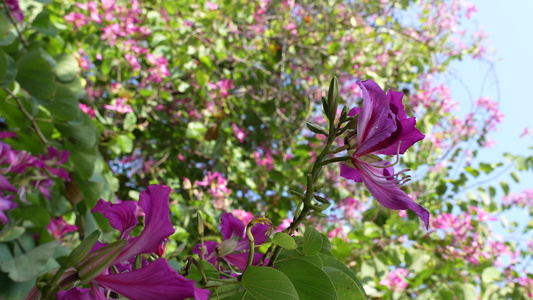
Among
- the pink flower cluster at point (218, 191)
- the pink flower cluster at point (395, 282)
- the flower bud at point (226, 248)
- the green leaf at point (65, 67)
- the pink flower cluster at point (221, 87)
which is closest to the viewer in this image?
the flower bud at point (226, 248)

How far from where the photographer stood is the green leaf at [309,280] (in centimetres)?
33

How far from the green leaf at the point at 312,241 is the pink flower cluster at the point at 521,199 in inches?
126

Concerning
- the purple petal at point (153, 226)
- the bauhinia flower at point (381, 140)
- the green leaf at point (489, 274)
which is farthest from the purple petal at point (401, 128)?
the green leaf at point (489, 274)

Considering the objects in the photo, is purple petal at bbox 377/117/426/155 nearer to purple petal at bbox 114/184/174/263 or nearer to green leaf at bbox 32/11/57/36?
purple petal at bbox 114/184/174/263

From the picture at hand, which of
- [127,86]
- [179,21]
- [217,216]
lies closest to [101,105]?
[127,86]

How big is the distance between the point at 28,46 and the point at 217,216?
1.25 m

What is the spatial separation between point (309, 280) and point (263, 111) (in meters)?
2.78

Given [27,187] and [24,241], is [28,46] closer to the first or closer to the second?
[27,187]

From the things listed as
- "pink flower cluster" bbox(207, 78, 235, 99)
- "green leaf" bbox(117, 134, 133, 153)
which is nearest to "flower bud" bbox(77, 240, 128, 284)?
"green leaf" bbox(117, 134, 133, 153)

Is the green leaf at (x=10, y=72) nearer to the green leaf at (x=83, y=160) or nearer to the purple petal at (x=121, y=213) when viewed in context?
the green leaf at (x=83, y=160)

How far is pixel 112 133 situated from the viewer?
253 cm

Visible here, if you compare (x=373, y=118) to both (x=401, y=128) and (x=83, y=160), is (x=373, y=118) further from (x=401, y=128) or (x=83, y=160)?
(x=83, y=160)

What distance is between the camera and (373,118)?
0.37 m

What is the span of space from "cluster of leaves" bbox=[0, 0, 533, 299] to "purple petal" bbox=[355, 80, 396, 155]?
1330 mm
